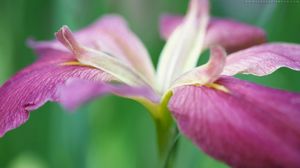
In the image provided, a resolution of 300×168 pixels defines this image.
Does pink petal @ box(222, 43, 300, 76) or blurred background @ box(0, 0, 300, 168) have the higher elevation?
pink petal @ box(222, 43, 300, 76)

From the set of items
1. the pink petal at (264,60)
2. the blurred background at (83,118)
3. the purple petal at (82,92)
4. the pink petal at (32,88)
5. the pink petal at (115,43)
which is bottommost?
the blurred background at (83,118)

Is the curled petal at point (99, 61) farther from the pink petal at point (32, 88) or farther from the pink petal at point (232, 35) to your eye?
the pink petal at point (232, 35)

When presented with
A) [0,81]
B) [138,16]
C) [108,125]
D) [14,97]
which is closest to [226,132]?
[14,97]

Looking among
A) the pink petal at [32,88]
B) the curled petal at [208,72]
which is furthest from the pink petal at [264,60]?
the pink petal at [32,88]

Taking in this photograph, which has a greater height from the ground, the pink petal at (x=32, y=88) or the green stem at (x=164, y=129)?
the pink petal at (x=32, y=88)

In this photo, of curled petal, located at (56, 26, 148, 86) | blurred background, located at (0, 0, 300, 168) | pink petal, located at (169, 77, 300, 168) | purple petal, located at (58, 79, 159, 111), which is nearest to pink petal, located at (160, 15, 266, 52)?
blurred background, located at (0, 0, 300, 168)

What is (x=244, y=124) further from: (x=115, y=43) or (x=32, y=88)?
(x=115, y=43)

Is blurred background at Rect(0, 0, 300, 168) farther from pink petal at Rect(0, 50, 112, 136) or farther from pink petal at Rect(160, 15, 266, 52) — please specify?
pink petal at Rect(0, 50, 112, 136)
